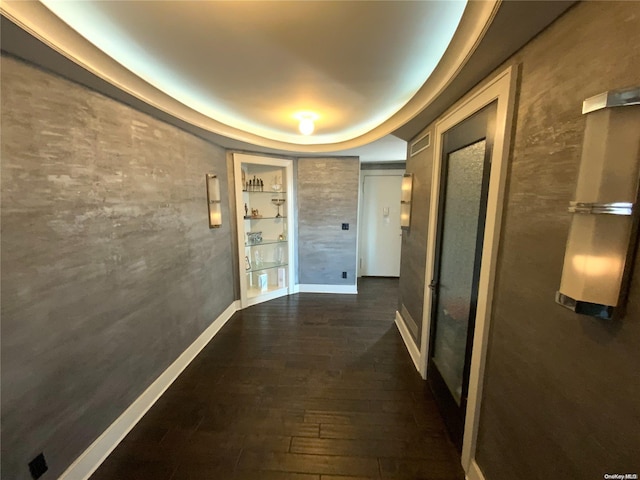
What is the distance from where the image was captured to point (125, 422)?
70.8 inches

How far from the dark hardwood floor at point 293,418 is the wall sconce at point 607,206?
1.46 meters

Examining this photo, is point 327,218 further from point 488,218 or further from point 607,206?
point 607,206

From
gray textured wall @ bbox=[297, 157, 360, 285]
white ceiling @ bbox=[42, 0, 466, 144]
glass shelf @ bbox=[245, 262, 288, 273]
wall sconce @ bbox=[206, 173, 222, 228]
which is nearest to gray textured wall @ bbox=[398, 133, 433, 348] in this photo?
white ceiling @ bbox=[42, 0, 466, 144]

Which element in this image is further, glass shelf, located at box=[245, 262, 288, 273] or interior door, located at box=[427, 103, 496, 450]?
glass shelf, located at box=[245, 262, 288, 273]

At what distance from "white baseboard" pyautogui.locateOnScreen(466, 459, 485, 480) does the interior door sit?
152 millimetres

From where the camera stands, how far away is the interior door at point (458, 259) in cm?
147

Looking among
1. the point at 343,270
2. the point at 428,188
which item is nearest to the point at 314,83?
the point at 428,188

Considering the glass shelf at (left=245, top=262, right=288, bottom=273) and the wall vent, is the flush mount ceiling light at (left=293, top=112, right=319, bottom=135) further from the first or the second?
the glass shelf at (left=245, top=262, right=288, bottom=273)

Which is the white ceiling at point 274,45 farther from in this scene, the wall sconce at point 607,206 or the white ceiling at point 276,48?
the wall sconce at point 607,206

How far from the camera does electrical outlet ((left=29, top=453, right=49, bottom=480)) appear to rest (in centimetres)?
125

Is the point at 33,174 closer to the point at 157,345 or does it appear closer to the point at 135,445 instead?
the point at 157,345

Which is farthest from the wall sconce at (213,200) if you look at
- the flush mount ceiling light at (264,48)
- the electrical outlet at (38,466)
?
the electrical outlet at (38,466)

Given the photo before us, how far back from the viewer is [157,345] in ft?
7.00

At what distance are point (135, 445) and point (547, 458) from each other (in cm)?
221
